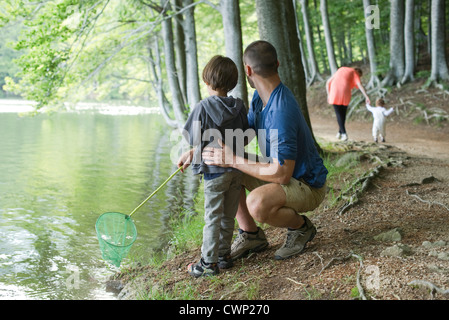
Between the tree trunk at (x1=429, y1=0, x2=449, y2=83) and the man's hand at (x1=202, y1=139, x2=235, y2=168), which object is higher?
the tree trunk at (x1=429, y1=0, x2=449, y2=83)

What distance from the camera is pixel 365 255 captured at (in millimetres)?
2986

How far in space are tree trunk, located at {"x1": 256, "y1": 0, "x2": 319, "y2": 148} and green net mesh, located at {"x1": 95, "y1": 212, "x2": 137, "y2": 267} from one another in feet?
11.5

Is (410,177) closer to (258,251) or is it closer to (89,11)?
(258,251)

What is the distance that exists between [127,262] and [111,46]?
1022 centimetres

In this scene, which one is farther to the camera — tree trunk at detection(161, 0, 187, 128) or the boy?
tree trunk at detection(161, 0, 187, 128)

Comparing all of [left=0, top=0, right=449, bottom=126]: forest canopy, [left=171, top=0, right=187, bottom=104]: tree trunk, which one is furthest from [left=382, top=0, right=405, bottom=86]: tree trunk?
[left=171, top=0, right=187, bottom=104]: tree trunk

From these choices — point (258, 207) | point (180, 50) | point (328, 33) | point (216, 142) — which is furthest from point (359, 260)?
point (328, 33)

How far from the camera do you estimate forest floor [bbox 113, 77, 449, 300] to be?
256 cm

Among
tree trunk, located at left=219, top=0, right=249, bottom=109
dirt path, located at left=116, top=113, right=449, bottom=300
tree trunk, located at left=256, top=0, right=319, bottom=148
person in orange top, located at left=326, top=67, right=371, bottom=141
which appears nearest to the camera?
dirt path, located at left=116, top=113, right=449, bottom=300

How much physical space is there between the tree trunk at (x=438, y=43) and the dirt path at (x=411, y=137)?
6.77 feet

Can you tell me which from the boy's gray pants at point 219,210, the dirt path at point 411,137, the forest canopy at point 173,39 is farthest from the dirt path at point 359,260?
the dirt path at point 411,137

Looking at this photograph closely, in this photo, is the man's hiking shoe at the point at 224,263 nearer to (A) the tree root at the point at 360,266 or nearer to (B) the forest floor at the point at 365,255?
(B) the forest floor at the point at 365,255

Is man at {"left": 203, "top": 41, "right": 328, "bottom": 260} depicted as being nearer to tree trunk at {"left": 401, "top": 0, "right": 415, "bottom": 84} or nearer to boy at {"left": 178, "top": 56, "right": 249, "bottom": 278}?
boy at {"left": 178, "top": 56, "right": 249, "bottom": 278}

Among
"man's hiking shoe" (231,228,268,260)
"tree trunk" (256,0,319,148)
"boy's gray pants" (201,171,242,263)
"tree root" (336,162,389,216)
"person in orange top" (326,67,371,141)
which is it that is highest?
"tree trunk" (256,0,319,148)
